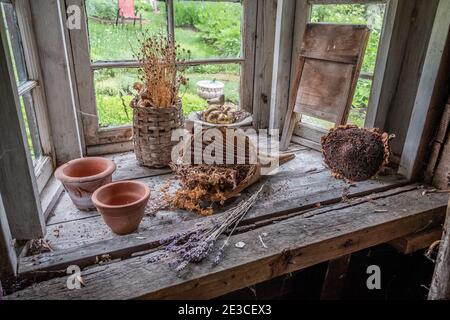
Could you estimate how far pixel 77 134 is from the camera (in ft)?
5.38

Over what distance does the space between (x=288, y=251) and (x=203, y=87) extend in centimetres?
122

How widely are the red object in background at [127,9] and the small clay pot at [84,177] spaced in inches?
31.0

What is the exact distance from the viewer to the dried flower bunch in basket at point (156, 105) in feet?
5.14

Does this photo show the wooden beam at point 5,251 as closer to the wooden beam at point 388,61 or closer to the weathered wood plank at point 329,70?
the weathered wood plank at point 329,70

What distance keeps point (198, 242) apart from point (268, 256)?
0.23 meters

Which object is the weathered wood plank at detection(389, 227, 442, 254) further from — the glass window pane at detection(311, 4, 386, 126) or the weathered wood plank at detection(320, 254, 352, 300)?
the glass window pane at detection(311, 4, 386, 126)

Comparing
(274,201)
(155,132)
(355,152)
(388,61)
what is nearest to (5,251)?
(155,132)

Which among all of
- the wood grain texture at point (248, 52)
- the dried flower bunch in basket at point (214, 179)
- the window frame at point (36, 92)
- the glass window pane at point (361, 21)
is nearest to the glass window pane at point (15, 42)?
the window frame at point (36, 92)

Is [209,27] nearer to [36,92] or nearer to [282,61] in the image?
[282,61]

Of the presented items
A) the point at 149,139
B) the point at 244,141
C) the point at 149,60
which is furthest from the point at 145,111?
the point at 244,141

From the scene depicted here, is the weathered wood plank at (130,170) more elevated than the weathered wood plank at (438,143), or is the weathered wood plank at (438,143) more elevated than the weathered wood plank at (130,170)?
the weathered wood plank at (438,143)

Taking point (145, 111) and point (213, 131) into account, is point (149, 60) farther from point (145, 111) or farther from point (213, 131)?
point (213, 131)

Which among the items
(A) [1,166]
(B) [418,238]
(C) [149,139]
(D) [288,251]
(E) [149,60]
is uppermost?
(E) [149,60]

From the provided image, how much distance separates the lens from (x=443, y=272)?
97 centimetres
